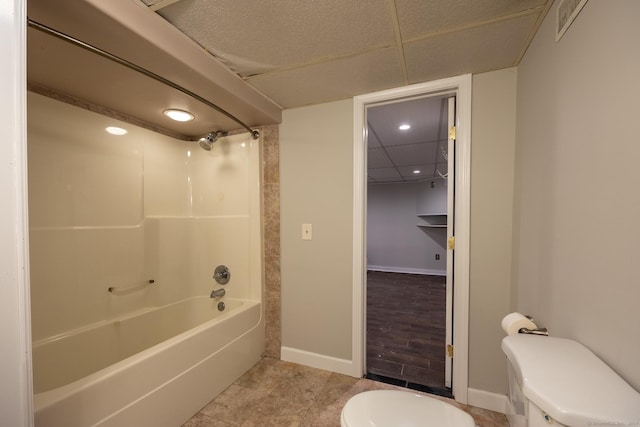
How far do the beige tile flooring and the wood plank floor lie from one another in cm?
32

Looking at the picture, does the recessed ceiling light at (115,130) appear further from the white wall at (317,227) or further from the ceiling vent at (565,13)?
the ceiling vent at (565,13)

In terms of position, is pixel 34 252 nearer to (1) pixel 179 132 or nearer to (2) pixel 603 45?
(1) pixel 179 132

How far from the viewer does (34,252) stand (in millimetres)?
1515

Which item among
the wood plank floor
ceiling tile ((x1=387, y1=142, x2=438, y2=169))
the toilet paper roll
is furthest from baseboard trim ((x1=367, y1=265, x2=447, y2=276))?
the toilet paper roll

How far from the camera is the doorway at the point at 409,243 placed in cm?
197

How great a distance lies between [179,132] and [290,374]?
2.39m

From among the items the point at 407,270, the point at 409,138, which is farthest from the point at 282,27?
the point at 407,270

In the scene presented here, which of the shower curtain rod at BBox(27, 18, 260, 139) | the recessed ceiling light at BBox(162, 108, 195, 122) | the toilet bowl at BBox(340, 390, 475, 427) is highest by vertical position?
the recessed ceiling light at BBox(162, 108, 195, 122)

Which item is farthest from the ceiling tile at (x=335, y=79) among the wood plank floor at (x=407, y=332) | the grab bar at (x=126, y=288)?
the wood plank floor at (x=407, y=332)

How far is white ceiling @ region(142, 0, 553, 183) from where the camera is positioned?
1.09 metres

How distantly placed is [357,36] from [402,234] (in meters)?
5.19

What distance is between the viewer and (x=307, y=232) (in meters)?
2.02

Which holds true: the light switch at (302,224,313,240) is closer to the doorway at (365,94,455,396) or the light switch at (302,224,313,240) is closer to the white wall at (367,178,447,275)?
the doorway at (365,94,455,396)

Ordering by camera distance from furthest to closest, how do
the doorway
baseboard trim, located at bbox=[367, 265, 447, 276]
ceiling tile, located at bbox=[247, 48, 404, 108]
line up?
baseboard trim, located at bbox=[367, 265, 447, 276], the doorway, ceiling tile, located at bbox=[247, 48, 404, 108]
